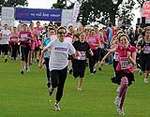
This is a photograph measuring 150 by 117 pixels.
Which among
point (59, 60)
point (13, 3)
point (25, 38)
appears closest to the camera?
point (59, 60)

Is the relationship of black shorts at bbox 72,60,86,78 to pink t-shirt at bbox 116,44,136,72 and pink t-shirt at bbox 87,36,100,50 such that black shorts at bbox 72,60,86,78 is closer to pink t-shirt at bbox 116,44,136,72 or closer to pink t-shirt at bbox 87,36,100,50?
pink t-shirt at bbox 116,44,136,72

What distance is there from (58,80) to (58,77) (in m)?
0.10

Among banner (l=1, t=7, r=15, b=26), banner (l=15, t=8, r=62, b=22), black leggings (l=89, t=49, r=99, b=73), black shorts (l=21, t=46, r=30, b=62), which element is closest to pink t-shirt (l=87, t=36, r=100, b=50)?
black leggings (l=89, t=49, r=99, b=73)

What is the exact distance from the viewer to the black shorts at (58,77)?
59.2 feet

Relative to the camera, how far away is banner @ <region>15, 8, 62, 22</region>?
191 feet

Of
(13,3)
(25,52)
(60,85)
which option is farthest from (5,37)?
(13,3)

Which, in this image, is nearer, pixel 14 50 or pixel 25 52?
pixel 25 52

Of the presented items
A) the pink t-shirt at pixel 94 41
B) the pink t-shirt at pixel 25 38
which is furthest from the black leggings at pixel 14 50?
the pink t-shirt at pixel 25 38

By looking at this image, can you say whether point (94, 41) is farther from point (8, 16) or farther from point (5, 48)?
point (8, 16)

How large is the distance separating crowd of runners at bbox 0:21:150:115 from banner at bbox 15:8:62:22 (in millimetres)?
13880

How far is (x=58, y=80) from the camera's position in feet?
59.3

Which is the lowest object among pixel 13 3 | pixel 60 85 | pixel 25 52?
pixel 13 3

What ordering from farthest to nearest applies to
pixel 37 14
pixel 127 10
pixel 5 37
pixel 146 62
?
pixel 127 10, pixel 37 14, pixel 5 37, pixel 146 62

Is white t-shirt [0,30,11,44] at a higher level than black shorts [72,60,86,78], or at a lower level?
lower
